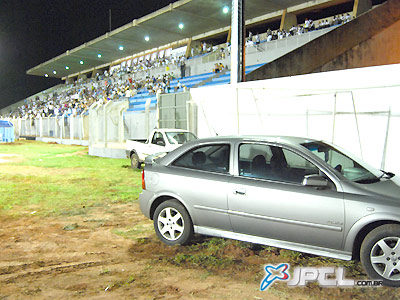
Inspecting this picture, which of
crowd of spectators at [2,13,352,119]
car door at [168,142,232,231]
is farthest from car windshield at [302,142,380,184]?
crowd of spectators at [2,13,352,119]

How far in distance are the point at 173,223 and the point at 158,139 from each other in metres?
7.58

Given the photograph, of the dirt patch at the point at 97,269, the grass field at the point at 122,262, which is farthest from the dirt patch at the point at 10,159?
the dirt patch at the point at 97,269

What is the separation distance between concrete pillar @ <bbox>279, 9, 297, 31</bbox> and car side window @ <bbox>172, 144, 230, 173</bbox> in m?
25.5

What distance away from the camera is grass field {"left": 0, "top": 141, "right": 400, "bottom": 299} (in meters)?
3.15

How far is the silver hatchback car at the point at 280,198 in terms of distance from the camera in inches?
127

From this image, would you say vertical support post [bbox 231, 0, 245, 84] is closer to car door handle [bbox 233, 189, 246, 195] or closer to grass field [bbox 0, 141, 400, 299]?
grass field [bbox 0, 141, 400, 299]

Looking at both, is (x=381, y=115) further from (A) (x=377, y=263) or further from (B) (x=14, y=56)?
(B) (x=14, y=56)

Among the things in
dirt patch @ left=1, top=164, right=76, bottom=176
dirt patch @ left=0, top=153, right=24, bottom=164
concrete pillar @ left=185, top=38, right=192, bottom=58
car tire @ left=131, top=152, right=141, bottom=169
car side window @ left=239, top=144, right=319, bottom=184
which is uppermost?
concrete pillar @ left=185, top=38, right=192, bottom=58

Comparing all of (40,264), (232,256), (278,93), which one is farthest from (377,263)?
(278,93)

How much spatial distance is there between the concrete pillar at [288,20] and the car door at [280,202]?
84.3 feet

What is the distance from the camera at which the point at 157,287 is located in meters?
3.26

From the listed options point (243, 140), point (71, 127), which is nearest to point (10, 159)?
point (71, 127)

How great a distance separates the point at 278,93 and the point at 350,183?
5904mm

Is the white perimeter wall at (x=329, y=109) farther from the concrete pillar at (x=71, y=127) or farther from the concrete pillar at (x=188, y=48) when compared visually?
the concrete pillar at (x=188, y=48)
